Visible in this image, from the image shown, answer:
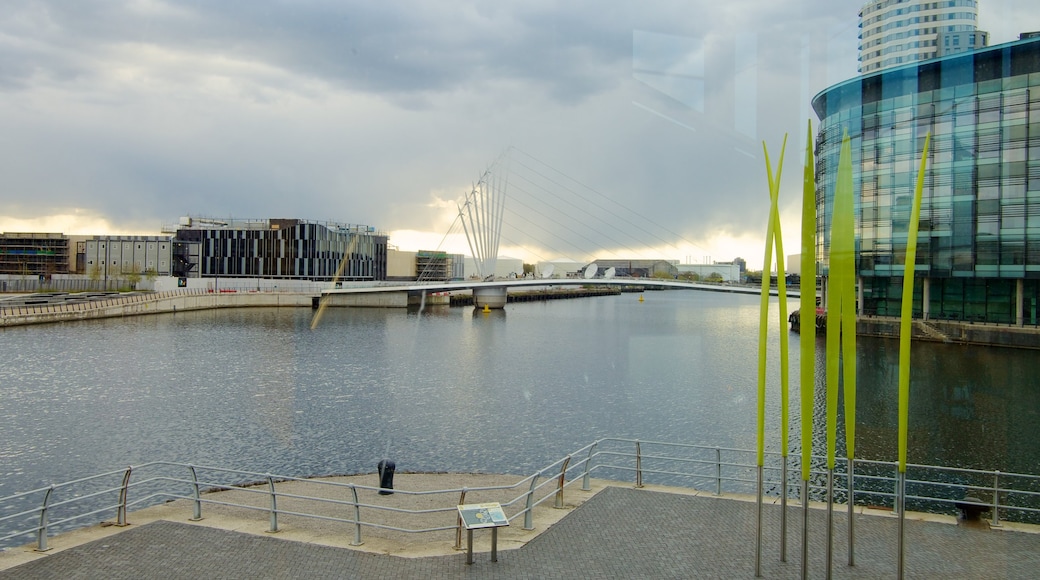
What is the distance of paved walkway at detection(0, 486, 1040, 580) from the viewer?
6.06 m

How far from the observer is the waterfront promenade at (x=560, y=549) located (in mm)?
6094

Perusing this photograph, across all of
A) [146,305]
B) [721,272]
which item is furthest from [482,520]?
[146,305]

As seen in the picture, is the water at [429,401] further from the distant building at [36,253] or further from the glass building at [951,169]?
the distant building at [36,253]

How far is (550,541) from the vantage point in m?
6.84

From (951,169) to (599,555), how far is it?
21.4 metres

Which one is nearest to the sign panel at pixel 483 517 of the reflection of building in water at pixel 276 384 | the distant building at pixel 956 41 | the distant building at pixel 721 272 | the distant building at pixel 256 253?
the reflection of building in water at pixel 276 384

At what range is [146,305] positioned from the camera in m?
51.9

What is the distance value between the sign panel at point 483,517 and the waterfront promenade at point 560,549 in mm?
411

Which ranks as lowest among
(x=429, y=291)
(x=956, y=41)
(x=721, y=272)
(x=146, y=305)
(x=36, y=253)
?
(x=146, y=305)

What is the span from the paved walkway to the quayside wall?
4096 centimetres

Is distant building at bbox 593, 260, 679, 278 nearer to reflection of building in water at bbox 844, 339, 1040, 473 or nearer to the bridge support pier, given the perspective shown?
the bridge support pier

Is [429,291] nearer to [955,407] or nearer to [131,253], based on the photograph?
[131,253]

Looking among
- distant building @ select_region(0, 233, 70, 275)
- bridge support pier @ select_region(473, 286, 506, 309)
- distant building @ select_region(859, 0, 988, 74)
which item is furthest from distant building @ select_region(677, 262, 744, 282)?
distant building @ select_region(0, 233, 70, 275)

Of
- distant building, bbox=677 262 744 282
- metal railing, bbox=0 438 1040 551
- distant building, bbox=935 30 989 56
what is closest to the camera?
metal railing, bbox=0 438 1040 551
